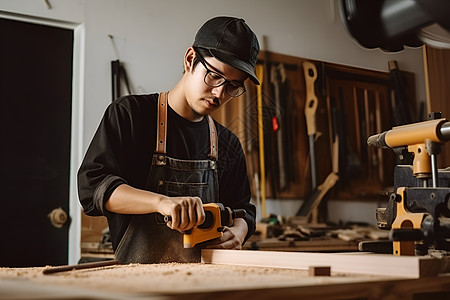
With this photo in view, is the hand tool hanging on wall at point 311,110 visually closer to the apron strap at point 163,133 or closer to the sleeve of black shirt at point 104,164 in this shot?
the apron strap at point 163,133

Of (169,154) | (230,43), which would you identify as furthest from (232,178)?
(230,43)

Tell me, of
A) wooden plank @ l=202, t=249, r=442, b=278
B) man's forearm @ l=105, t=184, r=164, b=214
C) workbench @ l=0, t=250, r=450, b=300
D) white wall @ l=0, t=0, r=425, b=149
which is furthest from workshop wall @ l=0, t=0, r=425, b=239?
workbench @ l=0, t=250, r=450, b=300

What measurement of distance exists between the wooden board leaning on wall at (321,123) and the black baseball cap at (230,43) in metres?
1.55

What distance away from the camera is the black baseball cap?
6.57 feet

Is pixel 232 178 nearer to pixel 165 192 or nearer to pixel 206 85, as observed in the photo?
pixel 165 192

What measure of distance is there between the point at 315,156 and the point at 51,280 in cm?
312

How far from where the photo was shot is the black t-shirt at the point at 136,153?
72.7 inches

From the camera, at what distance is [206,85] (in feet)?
6.70

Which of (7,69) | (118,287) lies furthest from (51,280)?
(7,69)

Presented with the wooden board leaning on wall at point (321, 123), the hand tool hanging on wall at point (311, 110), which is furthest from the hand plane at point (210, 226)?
the hand tool hanging on wall at point (311, 110)

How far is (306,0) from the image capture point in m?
4.22

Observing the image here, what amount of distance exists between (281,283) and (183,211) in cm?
72

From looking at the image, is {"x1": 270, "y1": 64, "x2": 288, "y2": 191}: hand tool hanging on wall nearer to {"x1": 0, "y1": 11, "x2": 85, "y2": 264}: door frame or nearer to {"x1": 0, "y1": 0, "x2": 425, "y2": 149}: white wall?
{"x1": 0, "y1": 0, "x2": 425, "y2": 149}: white wall

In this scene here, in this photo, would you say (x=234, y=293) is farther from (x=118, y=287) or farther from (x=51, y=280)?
(x=51, y=280)
